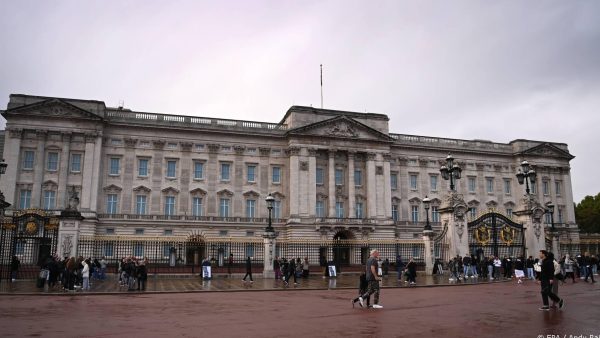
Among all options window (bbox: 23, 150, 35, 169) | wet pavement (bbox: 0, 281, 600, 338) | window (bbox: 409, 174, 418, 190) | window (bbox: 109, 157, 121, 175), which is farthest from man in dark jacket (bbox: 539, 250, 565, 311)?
window (bbox: 409, 174, 418, 190)

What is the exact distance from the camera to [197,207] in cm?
5641

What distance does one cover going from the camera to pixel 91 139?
172ft

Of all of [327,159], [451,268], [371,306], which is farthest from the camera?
[327,159]

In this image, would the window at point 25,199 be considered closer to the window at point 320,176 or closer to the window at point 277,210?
the window at point 277,210

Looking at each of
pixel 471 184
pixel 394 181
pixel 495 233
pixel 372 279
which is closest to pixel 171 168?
pixel 394 181

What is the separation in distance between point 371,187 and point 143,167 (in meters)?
26.9

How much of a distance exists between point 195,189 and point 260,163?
8269 millimetres

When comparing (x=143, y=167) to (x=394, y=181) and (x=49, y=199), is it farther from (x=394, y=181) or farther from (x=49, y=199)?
(x=394, y=181)

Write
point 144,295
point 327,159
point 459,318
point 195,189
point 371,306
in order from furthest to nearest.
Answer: point 327,159, point 195,189, point 144,295, point 371,306, point 459,318

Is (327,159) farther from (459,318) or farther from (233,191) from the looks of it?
(459,318)

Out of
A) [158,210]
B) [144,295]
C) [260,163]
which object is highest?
[260,163]

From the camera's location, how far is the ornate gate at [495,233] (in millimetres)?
29688

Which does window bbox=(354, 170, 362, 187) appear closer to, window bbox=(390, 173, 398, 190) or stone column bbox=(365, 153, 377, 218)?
stone column bbox=(365, 153, 377, 218)

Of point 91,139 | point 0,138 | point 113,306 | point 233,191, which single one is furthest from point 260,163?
point 113,306
